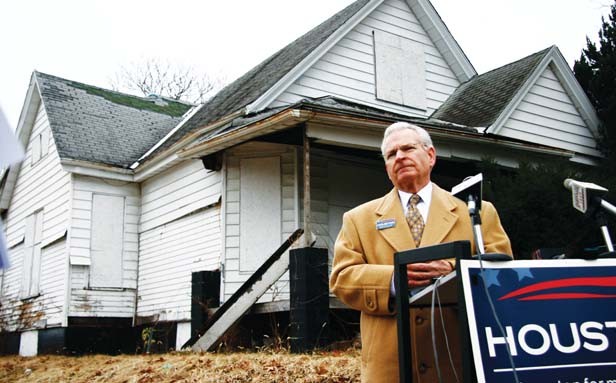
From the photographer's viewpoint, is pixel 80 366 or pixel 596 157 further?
pixel 596 157

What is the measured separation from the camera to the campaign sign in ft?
6.83

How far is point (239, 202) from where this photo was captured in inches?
428

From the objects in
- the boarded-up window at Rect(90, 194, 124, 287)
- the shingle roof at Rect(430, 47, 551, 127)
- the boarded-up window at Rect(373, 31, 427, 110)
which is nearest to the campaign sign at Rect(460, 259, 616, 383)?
the shingle roof at Rect(430, 47, 551, 127)

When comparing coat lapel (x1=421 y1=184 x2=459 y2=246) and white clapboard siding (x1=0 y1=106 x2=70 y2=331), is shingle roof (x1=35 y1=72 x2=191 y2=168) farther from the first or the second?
coat lapel (x1=421 y1=184 x2=459 y2=246)

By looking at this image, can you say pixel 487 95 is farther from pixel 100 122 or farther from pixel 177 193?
pixel 100 122

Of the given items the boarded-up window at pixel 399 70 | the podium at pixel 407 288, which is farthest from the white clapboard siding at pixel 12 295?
the podium at pixel 407 288

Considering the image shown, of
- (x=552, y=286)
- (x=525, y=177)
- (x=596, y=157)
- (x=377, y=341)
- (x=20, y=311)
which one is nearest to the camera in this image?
(x=552, y=286)

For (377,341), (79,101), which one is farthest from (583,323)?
(79,101)

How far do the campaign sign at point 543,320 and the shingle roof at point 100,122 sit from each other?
485 inches

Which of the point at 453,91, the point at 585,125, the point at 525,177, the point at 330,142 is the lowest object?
the point at 525,177

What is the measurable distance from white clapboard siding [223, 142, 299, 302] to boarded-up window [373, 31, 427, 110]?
3134 mm

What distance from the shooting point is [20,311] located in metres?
15.5

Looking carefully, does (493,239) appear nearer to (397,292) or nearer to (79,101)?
(397,292)

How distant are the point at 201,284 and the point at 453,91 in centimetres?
712
